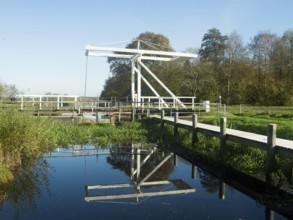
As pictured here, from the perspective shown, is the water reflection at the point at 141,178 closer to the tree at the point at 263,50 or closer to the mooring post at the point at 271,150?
the mooring post at the point at 271,150

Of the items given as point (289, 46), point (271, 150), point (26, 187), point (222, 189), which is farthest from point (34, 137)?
point (289, 46)

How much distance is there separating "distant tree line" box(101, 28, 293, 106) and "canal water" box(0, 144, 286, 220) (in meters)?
28.0

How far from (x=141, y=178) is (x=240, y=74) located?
33313 millimetres

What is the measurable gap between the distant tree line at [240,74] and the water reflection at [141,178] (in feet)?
86.4

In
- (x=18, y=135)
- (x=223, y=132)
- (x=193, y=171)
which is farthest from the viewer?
(x=223, y=132)

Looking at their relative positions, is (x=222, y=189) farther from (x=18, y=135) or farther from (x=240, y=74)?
(x=240, y=74)

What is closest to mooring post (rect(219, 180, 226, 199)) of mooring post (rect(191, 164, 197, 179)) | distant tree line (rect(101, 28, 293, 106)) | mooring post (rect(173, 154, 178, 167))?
mooring post (rect(191, 164, 197, 179))

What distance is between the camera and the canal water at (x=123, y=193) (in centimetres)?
662

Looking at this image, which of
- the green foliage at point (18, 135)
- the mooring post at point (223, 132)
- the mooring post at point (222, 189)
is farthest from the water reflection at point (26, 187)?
the mooring post at point (223, 132)

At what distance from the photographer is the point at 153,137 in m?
15.9

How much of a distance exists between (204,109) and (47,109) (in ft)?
30.9

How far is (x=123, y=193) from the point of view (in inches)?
309

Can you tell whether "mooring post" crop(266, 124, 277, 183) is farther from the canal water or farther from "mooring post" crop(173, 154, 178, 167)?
"mooring post" crop(173, 154, 178, 167)

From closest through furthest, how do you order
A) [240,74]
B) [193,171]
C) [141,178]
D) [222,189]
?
[222,189]
[141,178]
[193,171]
[240,74]
